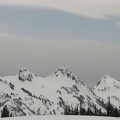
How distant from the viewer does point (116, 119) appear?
65938mm

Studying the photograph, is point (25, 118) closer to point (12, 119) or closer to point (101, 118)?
point (12, 119)

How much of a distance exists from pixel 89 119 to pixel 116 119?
4.76 m

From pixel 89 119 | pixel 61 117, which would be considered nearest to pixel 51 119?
pixel 61 117

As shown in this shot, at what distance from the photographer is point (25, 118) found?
67.3 metres

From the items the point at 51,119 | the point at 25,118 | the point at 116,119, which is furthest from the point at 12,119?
Result: the point at 116,119

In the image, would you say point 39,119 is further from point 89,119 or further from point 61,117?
point 89,119

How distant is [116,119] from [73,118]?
24.3ft

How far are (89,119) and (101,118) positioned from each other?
97.7 inches

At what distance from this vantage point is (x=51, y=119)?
65.0 m

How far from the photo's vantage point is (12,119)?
6862 centimetres

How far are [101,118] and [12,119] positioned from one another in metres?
15.7

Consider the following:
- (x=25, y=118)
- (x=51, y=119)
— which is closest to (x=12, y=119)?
(x=25, y=118)

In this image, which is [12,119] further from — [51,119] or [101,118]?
[101,118]

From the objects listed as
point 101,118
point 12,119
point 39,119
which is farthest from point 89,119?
point 12,119
